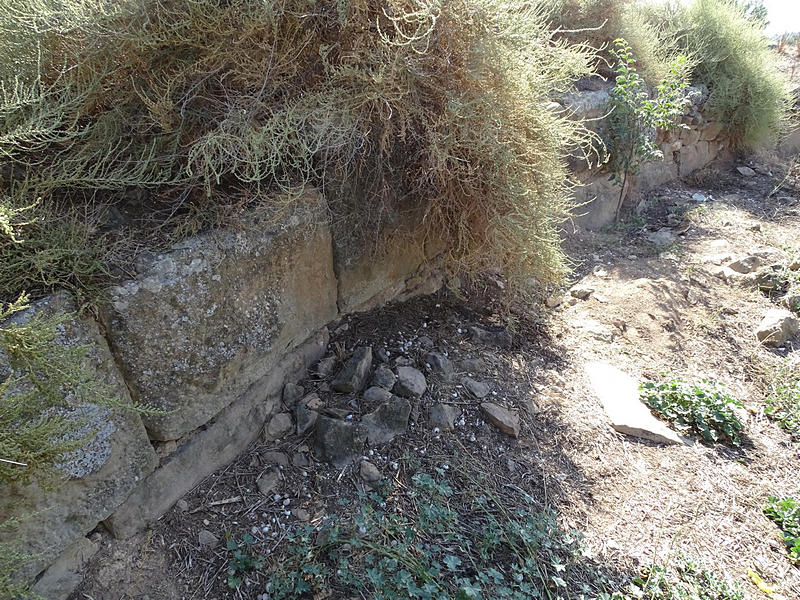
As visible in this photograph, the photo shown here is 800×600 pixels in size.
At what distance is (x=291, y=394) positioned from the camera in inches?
81.9

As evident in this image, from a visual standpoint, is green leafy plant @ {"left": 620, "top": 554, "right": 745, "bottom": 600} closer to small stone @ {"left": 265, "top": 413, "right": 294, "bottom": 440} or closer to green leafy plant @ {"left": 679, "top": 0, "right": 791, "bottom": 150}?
small stone @ {"left": 265, "top": 413, "right": 294, "bottom": 440}

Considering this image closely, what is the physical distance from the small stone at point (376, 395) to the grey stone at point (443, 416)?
0.19 m

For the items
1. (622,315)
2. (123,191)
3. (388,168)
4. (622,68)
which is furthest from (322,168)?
(622,68)

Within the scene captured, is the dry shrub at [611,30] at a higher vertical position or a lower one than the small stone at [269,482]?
higher

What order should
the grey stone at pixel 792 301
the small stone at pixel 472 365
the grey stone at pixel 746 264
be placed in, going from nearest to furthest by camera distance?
1. the small stone at pixel 472 365
2. the grey stone at pixel 792 301
3. the grey stone at pixel 746 264

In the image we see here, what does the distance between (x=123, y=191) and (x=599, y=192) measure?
3985mm

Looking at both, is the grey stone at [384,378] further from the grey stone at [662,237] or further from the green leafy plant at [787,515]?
the grey stone at [662,237]

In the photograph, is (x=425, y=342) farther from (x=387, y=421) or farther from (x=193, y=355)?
(x=193, y=355)

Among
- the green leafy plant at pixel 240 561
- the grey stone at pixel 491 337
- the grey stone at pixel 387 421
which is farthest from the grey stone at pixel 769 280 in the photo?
the green leafy plant at pixel 240 561

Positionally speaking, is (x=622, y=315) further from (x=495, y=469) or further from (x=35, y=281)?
(x=35, y=281)

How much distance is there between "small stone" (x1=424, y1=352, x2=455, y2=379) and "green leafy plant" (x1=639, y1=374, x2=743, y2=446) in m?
1.00

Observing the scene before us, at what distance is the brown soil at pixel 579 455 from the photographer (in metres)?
1.72

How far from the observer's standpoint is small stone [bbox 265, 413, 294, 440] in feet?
6.53

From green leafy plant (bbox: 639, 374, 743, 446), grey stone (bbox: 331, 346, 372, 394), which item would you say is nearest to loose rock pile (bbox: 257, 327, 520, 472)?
grey stone (bbox: 331, 346, 372, 394)
